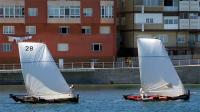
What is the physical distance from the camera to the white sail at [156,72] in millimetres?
79250

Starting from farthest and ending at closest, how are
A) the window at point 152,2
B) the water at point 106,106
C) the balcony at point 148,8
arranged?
the window at point 152,2 → the balcony at point 148,8 → the water at point 106,106

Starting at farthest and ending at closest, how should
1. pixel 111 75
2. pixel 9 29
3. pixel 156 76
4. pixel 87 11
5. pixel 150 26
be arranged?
1. pixel 150 26
2. pixel 87 11
3. pixel 9 29
4. pixel 111 75
5. pixel 156 76

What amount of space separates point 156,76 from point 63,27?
1640 inches

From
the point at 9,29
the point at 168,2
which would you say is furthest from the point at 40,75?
the point at 168,2

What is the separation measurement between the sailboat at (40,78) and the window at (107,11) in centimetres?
4411

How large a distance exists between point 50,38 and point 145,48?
1634 inches

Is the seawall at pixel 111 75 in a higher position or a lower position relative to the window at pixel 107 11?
lower

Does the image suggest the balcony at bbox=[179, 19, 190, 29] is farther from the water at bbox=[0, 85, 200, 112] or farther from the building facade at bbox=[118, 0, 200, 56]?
the water at bbox=[0, 85, 200, 112]

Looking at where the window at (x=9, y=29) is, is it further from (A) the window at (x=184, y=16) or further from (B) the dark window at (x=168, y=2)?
(A) the window at (x=184, y=16)

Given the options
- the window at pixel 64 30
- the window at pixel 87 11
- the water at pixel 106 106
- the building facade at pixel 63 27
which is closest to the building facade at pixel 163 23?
the building facade at pixel 63 27

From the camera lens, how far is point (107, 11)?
12062cm

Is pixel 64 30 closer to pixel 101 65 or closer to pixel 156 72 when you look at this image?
pixel 101 65

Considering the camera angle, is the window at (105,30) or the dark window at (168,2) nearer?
the window at (105,30)

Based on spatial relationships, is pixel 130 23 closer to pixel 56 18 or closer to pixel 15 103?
pixel 56 18
